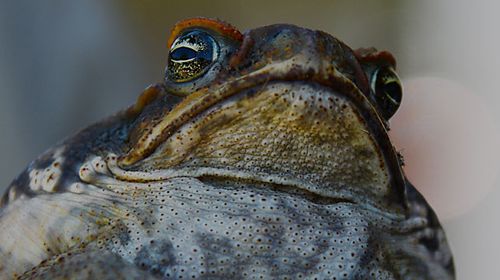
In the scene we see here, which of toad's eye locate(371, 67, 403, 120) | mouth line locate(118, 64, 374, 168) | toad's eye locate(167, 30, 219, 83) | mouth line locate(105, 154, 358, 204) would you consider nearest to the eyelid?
toad's eye locate(167, 30, 219, 83)

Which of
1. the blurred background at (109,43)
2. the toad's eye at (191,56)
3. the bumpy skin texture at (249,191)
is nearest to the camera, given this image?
the bumpy skin texture at (249,191)

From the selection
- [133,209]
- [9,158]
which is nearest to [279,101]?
[133,209]

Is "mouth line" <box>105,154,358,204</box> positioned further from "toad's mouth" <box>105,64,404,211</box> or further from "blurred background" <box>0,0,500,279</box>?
"blurred background" <box>0,0,500,279</box>

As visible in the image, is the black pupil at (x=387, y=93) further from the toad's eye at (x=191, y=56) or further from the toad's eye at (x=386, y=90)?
the toad's eye at (x=191, y=56)

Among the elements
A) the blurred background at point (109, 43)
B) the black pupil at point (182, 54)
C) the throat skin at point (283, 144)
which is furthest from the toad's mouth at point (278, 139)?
the blurred background at point (109, 43)

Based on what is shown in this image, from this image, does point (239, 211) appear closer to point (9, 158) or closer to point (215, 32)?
point (215, 32)

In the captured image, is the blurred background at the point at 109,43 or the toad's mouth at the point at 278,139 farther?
the blurred background at the point at 109,43

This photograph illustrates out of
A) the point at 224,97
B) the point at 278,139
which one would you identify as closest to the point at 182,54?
the point at 224,97
